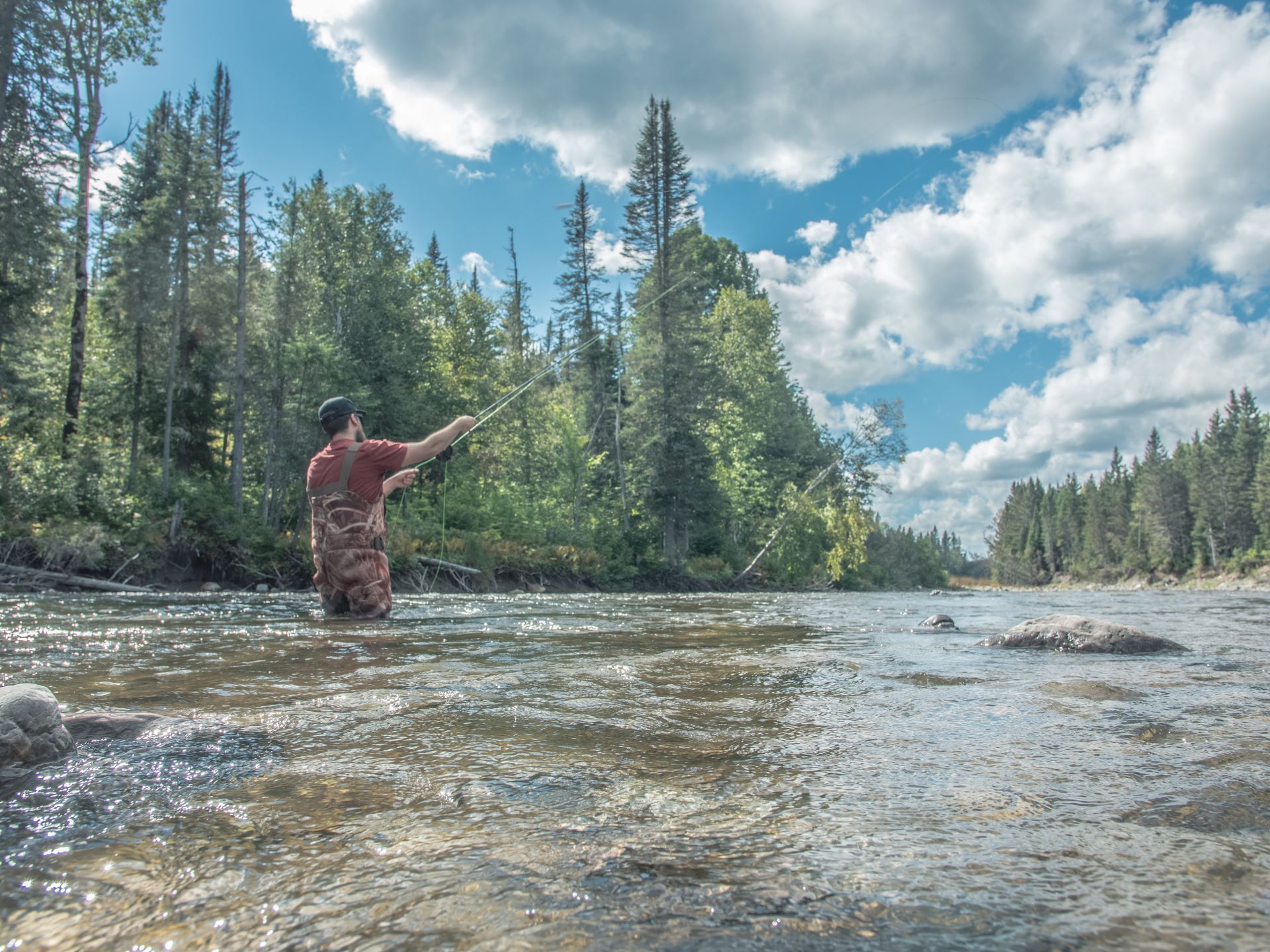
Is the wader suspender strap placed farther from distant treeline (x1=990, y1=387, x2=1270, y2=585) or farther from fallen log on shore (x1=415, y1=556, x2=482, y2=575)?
distant treeline (x1=990, y1=387, x2=1270, y2=585)

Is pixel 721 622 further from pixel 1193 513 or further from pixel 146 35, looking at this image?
Result: pixel 1193 513

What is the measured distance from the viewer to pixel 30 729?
2.39m

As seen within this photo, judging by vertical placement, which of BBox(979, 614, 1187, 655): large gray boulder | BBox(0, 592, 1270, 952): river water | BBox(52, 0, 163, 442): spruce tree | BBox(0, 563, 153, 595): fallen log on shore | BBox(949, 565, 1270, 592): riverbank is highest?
BBox(52, 0, 163, 442): spruce tree

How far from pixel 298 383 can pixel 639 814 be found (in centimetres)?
2525

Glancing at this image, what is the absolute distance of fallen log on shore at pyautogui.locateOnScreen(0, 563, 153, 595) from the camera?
43.2ft

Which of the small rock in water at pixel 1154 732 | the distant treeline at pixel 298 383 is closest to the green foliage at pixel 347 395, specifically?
the distant treeline at pixel 298 383

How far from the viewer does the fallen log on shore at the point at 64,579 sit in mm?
13168

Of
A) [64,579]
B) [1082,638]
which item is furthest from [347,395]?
[1082,638]

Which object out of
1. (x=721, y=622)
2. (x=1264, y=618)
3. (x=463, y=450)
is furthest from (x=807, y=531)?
(x=721, y=622)

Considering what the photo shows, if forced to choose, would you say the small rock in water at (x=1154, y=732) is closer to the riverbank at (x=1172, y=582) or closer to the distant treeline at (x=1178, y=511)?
the riverbank at (x=1172, y=582)

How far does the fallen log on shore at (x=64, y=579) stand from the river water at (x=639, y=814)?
11.6 m

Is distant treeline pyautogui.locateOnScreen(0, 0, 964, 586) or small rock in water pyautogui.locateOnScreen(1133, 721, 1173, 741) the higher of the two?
distant treeline pyautogui.locateOnScreen(0, 0, 964, 586)

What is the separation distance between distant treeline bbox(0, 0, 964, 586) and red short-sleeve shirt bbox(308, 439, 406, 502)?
11615mm

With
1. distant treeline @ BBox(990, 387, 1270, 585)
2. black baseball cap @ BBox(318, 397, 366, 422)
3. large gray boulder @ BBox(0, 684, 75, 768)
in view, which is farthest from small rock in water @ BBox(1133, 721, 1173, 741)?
distant treeline @ BBox(990, 387, 1270, 585)
